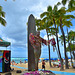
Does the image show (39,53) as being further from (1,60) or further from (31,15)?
(1,60)

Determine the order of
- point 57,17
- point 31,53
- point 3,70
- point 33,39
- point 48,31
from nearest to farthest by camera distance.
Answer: point 33,39, point 31,53, point 3,70, point 57,17, point 48,31

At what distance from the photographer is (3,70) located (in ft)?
52.7

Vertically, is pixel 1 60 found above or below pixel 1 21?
below

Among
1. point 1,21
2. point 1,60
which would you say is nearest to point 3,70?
point 1,60

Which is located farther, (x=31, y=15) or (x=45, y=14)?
(x=45, y=14)

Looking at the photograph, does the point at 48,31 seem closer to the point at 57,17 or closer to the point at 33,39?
the point at 57,17

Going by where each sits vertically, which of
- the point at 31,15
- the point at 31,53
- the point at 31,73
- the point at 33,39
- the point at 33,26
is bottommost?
the point at 31,73

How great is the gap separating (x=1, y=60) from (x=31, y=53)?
324 inches

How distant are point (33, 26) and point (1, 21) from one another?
8.94 m

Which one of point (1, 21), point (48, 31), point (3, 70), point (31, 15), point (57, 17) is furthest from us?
point (48, 31)

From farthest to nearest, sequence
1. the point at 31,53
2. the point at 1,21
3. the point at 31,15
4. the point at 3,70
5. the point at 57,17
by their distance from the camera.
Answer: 1. the point at 57,17
2. the point at 1,21
3. the point at 3,70
4. the point at 31,15
5. the point at 31,53

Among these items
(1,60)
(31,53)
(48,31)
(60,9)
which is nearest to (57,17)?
(60,9)

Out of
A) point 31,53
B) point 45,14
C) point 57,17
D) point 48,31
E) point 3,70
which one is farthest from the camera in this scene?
point 48,31

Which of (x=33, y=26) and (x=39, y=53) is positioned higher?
(x=33, y=26)
